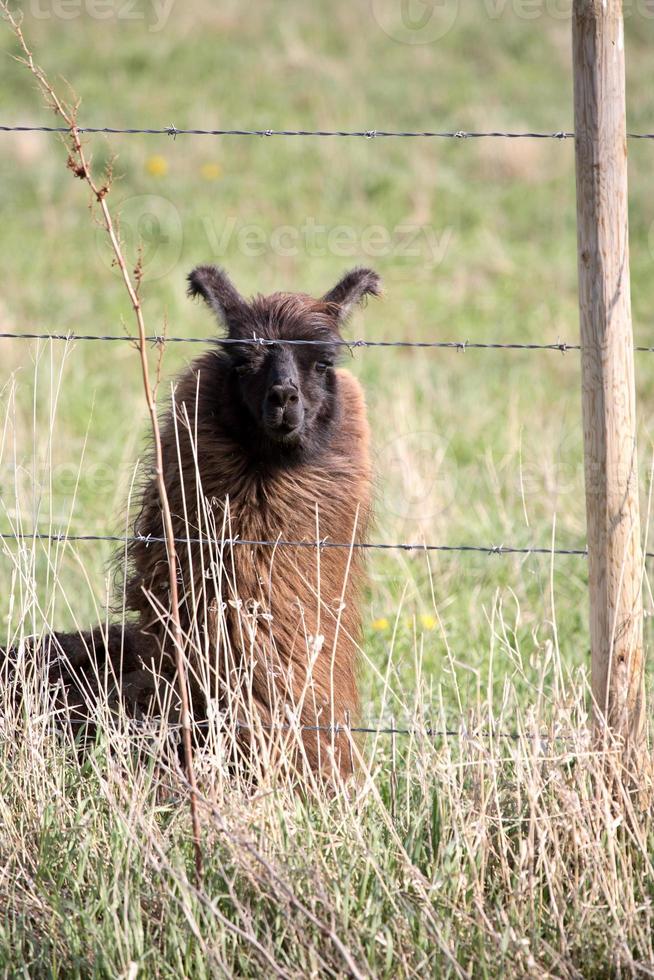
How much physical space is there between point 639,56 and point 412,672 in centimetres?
1558

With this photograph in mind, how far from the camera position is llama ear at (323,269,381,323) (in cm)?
430

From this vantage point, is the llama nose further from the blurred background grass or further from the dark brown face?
the blurred background grass

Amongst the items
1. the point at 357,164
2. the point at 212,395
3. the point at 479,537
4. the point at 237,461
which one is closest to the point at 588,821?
the point at 237,461

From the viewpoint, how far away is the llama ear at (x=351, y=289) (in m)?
4.30

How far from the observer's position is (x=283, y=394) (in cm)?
371

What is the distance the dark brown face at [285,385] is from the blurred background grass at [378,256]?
67 centimetres

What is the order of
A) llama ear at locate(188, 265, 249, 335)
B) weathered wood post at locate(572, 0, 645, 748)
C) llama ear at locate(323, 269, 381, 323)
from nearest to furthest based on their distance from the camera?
weathered wood post at locate(572, 0, 645, 748), llama ear at locate(188, 265, 249, 335), llama ear at locate(323, 269, 381, 323)

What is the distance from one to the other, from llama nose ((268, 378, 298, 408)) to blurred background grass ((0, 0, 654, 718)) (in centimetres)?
69

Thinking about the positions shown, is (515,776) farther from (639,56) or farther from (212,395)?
(639,56)

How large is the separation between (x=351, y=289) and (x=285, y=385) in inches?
30.2

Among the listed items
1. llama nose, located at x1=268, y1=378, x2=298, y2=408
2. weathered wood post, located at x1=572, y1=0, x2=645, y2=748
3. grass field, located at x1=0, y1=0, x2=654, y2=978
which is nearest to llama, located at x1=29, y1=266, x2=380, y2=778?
llama nose, located at x1=268, y1=378, x2=298, y2=408

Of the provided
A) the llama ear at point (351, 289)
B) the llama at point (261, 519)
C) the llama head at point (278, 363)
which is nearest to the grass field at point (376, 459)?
the llama at point (261, 519)

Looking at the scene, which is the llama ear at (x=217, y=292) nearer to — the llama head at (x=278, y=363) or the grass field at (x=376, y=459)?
the llama head at (x=278, y=363)

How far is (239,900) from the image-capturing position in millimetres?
2820
